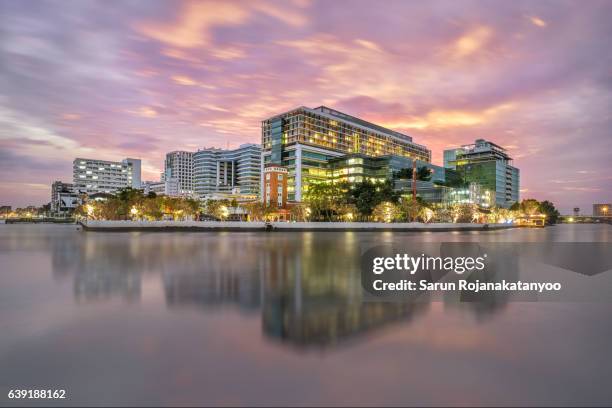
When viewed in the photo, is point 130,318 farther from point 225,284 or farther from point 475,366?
point 475,366

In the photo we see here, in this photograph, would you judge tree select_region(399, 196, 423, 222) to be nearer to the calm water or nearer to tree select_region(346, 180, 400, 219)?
tree select_region(346, 180, 400, 219)

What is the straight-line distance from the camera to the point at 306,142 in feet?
491

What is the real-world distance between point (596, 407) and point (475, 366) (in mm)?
2129

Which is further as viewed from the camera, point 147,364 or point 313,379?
point 147,364

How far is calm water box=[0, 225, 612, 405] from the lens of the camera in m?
6.80

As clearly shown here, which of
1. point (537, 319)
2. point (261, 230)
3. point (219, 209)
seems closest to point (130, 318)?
point (537, 319)

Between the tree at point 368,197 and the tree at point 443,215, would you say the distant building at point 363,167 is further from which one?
the tree at point 368,197

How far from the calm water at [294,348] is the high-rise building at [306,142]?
12784 centimetres

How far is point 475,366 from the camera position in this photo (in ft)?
25.9

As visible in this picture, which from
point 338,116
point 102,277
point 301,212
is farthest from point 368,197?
point 338,116

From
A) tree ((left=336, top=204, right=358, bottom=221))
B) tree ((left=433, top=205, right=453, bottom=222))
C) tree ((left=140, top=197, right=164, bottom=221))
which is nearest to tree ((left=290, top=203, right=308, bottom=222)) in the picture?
tree ((left=336, top=204, right=358, bottom=221))

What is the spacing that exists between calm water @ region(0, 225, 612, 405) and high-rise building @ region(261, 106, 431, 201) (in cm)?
12784

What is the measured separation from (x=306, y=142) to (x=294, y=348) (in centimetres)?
14421

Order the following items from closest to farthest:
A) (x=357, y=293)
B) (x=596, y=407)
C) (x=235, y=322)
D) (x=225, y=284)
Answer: (x=596, y=407), (x=235, y=322), (x=357, y=293), (x=225, y=284)
